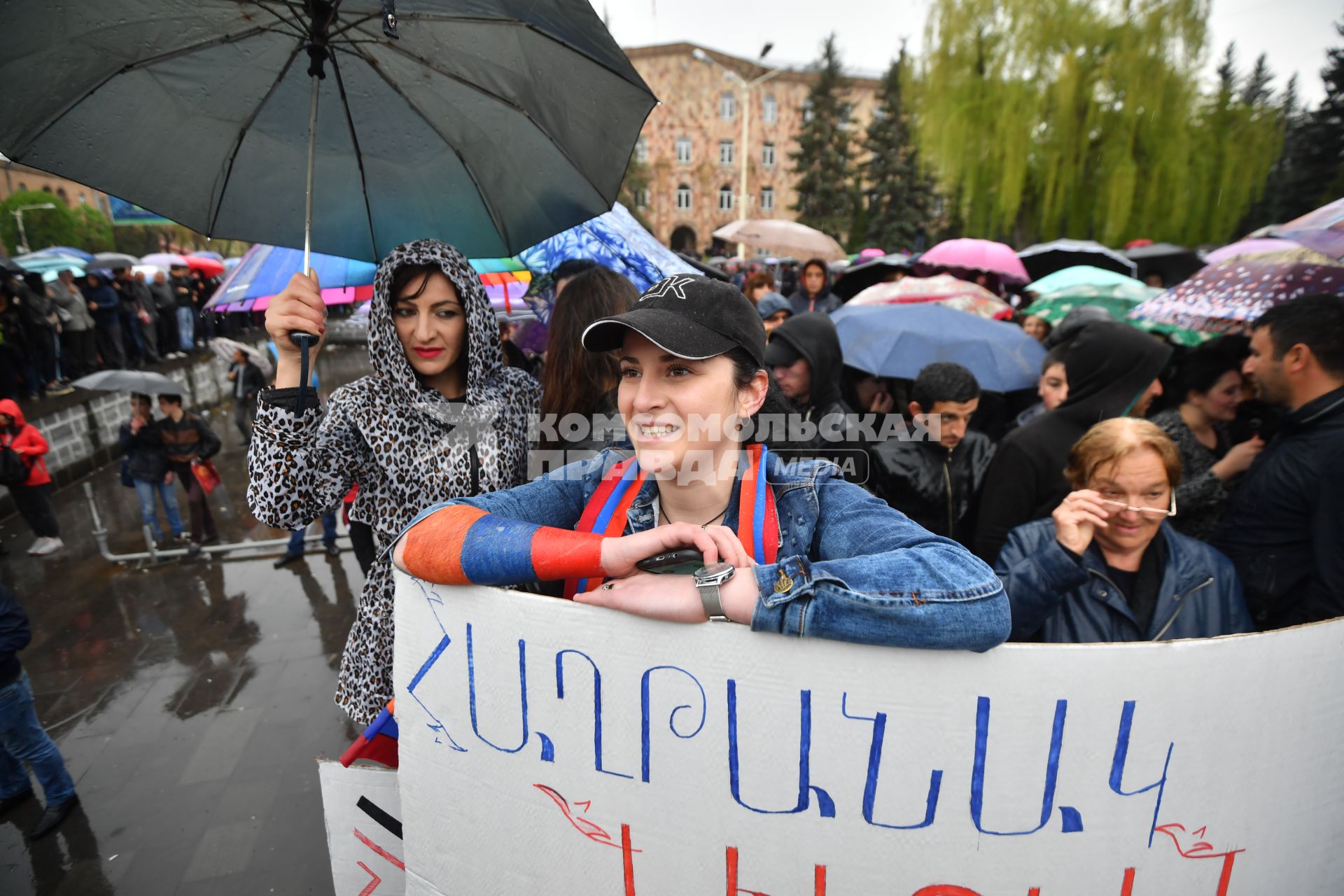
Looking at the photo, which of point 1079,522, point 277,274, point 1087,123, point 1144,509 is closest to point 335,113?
point 1079,522

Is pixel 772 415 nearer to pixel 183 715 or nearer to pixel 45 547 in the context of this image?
pixel 183 715

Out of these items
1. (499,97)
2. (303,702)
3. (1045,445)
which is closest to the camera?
(499,97)

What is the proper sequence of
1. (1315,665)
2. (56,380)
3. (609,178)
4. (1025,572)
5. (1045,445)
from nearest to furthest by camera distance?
(1315,665) → (1025,572) → (609,178) → (1045,445) → (56,380)

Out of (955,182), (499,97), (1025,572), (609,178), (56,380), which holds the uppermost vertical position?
(955,182)

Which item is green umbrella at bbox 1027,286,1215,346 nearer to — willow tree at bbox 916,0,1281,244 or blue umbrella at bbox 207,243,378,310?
blue umbrella at bbox 207,243,378,310

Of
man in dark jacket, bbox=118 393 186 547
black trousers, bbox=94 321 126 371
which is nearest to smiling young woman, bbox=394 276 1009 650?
man in dark jacket, bbox=118 393 186 547

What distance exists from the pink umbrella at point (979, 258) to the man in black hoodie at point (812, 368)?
8640 millimetres

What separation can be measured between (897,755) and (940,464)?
77.5 inches

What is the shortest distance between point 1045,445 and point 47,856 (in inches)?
179

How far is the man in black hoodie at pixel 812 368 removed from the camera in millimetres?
3080

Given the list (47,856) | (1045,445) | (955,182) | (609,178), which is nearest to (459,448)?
(609,178)

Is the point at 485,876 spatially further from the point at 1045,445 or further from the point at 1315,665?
the point at 1045,445

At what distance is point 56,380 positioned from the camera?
10109 millimetres

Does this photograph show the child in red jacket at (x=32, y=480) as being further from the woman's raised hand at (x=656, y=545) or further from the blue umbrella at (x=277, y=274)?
the woman's raised hand at (x=656, y=545)
